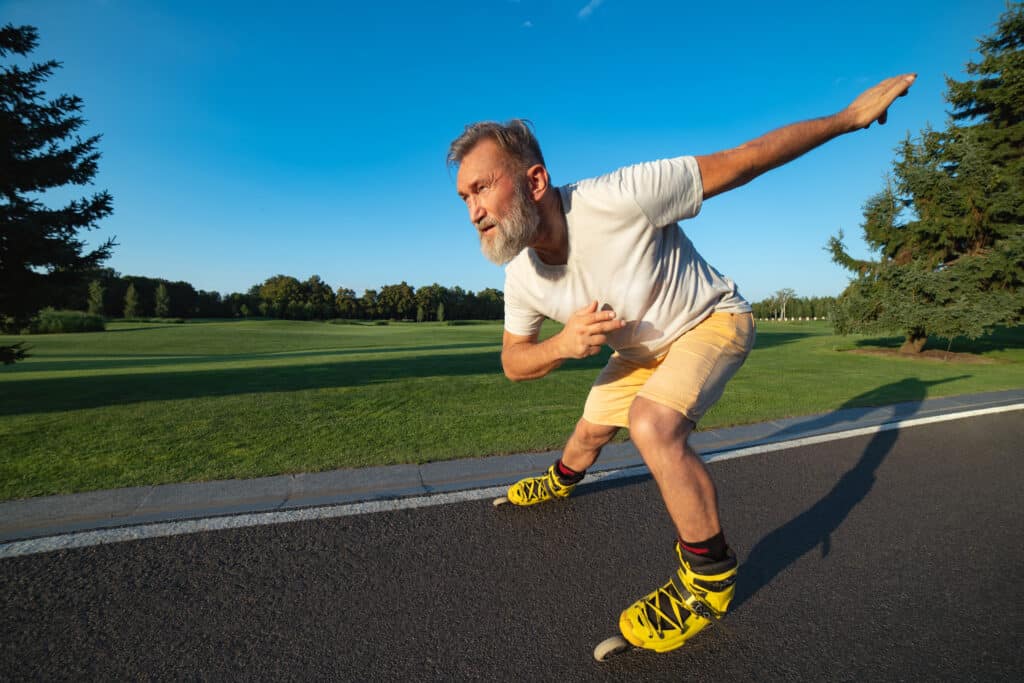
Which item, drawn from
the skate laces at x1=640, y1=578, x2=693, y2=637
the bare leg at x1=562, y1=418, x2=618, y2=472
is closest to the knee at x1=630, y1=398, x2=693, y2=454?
the skate laces at x1=640, y1=578, x2=693, y2=637

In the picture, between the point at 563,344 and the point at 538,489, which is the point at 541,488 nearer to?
the point at 538,489

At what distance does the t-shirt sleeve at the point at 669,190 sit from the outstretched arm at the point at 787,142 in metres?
0.04

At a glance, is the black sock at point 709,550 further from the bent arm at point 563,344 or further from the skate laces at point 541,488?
the skate laces at point 541,488

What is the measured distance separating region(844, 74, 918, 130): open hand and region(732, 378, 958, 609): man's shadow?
1979 millimetres

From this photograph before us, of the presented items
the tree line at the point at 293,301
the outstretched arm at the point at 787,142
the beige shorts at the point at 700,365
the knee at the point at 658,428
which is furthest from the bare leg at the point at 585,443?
the tree line at the point at 293,301

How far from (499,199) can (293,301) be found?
86958 millimetres

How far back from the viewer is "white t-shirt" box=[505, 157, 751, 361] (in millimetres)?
1894

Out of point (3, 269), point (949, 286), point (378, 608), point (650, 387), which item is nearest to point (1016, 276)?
point (949, 286)

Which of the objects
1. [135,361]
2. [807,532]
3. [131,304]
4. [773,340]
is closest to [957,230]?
[773,340]

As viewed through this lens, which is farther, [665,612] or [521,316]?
[521,316]

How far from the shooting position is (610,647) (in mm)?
1723

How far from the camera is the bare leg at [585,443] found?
2.73 metres

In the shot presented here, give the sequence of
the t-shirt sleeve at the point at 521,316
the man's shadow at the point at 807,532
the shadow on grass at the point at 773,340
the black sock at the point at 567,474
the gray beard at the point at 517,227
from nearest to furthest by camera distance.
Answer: the gray beard at the point at 517,227 < the man's shadow at the point at 807,532 < the t-shirt sleeve at the point at 521,316 < the black sock at the point at 567,474 < the shadow on grass at the point at 773,340

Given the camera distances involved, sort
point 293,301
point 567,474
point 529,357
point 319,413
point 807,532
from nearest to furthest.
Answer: point 529,357 < point 807,532 < point 567,474 < point 319,413 < point 293,301
